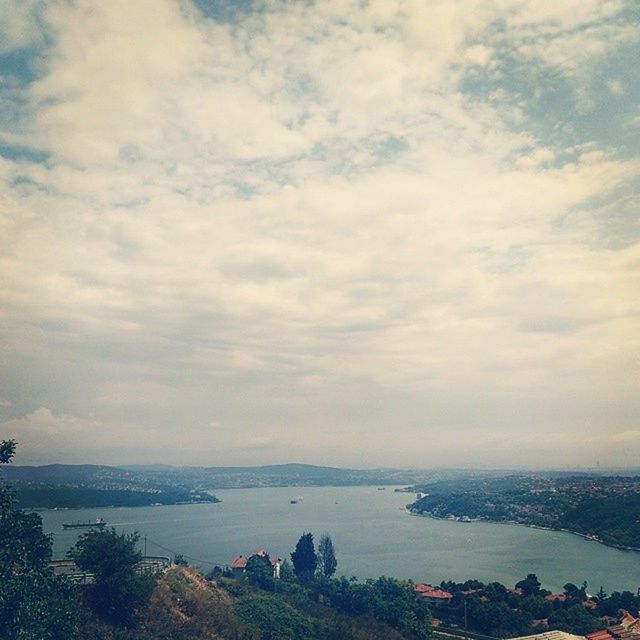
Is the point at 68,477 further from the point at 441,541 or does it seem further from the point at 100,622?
the point at 100,622

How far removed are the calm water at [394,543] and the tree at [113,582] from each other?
933 inches

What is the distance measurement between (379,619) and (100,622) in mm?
11947

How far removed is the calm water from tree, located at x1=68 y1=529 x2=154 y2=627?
23.7 metres

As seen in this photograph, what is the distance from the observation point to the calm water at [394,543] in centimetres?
3941

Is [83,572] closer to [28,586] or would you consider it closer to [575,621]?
[28,586]

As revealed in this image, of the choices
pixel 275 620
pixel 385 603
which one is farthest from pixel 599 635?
pixel 275 620

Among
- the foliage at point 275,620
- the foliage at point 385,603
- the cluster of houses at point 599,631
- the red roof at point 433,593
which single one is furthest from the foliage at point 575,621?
the foliage at point 275,620

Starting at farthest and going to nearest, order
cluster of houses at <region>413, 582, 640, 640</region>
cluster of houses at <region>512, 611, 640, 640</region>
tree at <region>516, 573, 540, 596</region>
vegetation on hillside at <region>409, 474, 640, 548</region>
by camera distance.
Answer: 1. vegetation on hillside at <region>409, 474, 640, 548</region>
2. tree at <region>516, 573, 540, 596</region>
3. cluster of houses at <region>413, 582, 640, 640</region>
4. cluster of houses at <region>512, 611, 640, 640</region>

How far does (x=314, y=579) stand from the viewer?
29.2m

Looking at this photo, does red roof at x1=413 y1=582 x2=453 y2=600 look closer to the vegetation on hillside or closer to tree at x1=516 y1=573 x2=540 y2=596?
tree at x1=516 y1=573 x2=540 y2=596

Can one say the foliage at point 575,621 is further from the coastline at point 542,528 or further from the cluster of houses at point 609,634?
the coastline at point 542,528

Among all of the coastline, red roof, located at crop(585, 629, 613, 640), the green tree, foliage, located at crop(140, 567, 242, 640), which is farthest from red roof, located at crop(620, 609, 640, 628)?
the coastline

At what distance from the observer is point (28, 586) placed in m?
13.7

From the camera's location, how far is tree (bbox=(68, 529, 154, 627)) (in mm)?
16375
